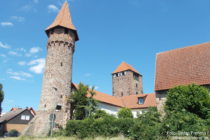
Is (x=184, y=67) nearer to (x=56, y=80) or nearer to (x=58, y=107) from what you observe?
(x=56, y=80)

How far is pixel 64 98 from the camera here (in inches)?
1103

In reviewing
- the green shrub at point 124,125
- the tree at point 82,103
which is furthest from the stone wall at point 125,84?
the green shrub at point 124,125

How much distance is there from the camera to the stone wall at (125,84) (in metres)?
49.8

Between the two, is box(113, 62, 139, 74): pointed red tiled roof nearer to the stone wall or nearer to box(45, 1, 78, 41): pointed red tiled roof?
the stone wall

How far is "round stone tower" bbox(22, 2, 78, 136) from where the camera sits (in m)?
26.3

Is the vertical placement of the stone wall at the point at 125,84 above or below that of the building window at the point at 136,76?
below

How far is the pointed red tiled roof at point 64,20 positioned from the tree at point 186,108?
19.7 metres

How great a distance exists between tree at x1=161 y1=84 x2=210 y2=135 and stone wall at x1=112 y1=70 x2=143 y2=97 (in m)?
31.0

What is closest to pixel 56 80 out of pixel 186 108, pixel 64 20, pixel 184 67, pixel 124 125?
pixel 64 20

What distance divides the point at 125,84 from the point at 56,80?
84.5 feet

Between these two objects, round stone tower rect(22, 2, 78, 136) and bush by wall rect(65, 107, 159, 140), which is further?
round stone tower rect(22, 2, 78, 136)

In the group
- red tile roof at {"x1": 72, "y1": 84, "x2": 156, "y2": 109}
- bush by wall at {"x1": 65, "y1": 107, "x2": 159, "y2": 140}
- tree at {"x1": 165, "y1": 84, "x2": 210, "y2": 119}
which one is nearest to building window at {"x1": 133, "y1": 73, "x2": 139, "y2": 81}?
red tile roof at {"x1": 72, "y1": 84, "x2": 156, "y2": 109}

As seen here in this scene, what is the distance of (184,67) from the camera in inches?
890

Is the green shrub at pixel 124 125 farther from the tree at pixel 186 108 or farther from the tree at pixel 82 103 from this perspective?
the tree at pixel 82 103
